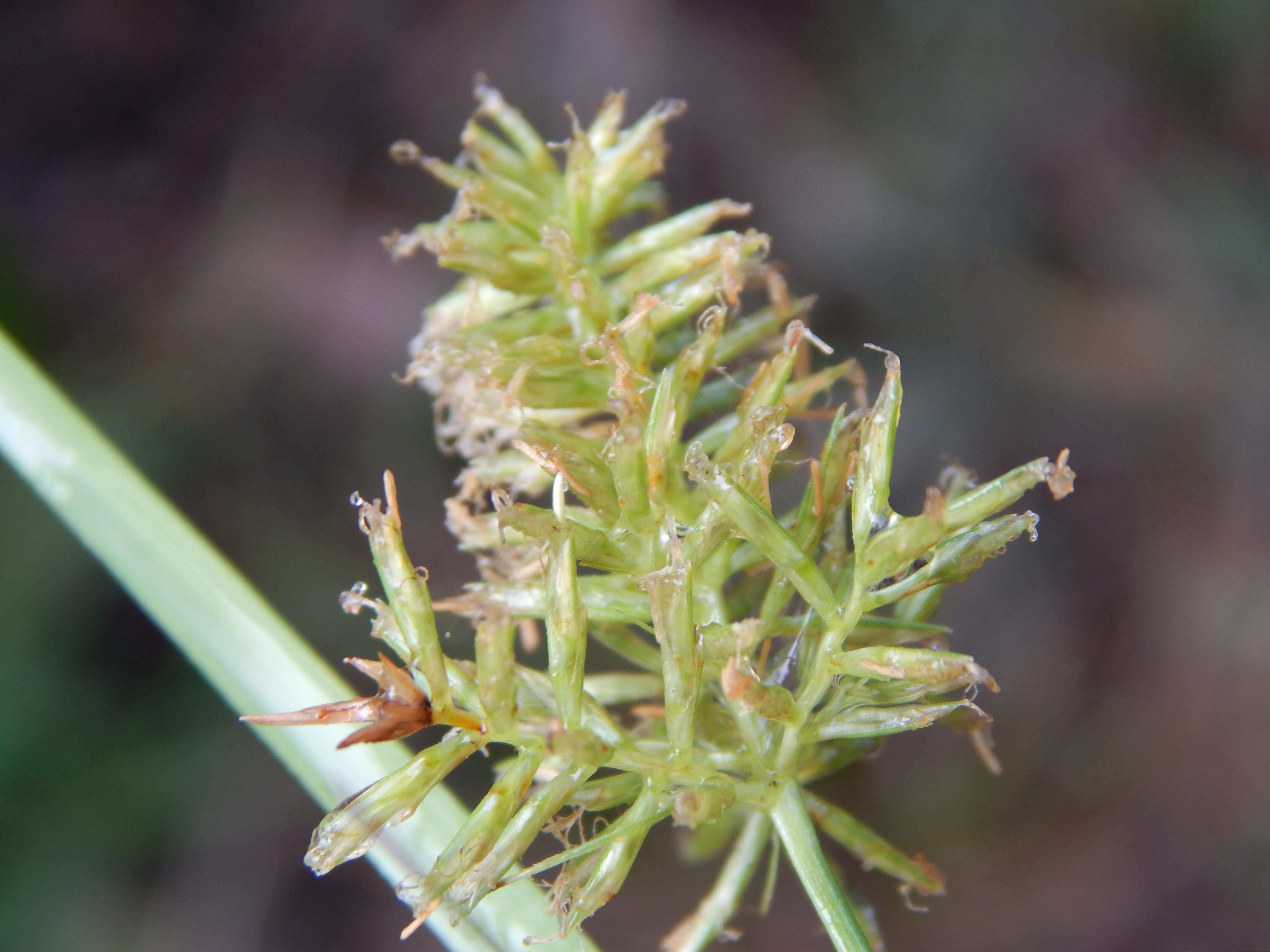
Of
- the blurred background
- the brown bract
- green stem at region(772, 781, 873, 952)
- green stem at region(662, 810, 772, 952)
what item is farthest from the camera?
the blurred background

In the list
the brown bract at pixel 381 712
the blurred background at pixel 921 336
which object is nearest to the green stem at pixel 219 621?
the brown bract at pixel 381 712

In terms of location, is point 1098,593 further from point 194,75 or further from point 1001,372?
point 194,75

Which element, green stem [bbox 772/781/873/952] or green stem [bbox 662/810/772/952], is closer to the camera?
green stem [bbox 772/781/873/952]

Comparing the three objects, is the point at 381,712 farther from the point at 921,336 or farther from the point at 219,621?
the point at 921,336

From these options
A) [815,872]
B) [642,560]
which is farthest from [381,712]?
[815,872]

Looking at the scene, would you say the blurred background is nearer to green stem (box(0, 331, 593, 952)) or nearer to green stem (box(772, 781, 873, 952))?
green stem (box(0, 331, 593, 952))

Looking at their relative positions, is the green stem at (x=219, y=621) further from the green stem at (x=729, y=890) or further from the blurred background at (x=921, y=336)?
the blurred background at (x=921, y=336)

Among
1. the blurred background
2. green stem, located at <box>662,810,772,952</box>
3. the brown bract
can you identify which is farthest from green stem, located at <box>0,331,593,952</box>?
the blurred background

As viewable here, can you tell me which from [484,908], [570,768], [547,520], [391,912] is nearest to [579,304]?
[547,520]
